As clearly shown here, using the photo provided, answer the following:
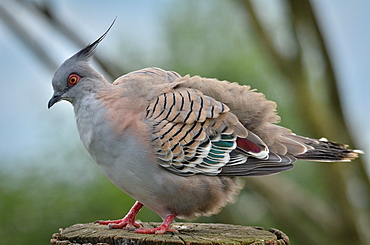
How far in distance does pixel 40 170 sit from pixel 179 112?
5767 millimetres

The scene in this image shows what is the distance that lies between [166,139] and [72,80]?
3.16 feet

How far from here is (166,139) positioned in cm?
438

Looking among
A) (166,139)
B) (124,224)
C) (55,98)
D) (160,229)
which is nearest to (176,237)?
(160,229)

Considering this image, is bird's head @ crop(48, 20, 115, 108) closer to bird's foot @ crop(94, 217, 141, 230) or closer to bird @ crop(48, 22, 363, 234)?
bird @ crop(48, 22, 363, 234)

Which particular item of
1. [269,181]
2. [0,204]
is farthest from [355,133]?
[0,204]

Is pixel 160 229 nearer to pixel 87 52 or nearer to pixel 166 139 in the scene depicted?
pixel 166 139

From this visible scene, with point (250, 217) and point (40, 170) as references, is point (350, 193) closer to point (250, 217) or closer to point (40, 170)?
point (250, 217)

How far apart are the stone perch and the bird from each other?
14cm

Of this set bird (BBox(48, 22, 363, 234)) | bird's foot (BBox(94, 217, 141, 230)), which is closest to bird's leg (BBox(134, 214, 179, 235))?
bird (BBox(48, 22, 363, 234))

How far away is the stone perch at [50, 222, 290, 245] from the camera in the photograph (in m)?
3.95

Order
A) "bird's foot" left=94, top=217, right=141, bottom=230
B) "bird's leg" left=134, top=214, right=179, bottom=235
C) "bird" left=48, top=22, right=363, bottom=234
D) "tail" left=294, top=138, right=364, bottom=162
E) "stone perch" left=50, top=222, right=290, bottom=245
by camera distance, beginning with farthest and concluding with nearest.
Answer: "tail" left=294, top=138, right=364, bottom=162 → "bird's foot" left=94, top=217, right=141, bottom=230 → "bird" left=48, top=22, right=363, bottom=234 → "bird's leg" left=134, top=214, right=179, bottom=235 → "stone perch" left=50, top=222, right=290, bottom=245

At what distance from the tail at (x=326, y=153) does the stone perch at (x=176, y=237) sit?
0.78 meters

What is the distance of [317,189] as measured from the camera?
11.0 metres

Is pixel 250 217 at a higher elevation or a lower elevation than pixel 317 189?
Result: lower
